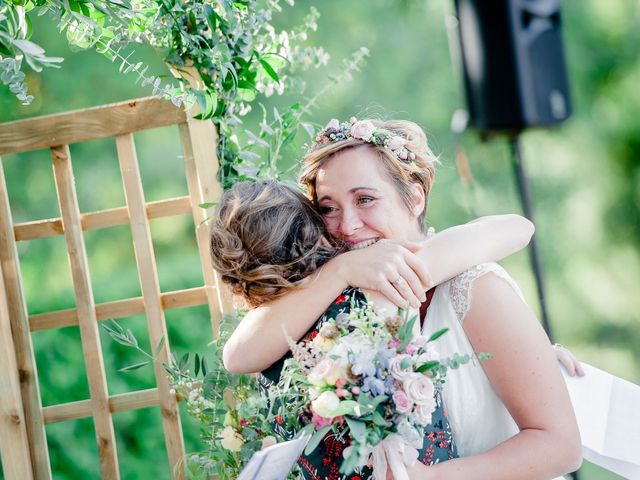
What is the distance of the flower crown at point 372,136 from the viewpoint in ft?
7.09

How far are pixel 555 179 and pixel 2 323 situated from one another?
5430mm

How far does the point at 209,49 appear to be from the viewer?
2420 mm

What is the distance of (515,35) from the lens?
3.67 m

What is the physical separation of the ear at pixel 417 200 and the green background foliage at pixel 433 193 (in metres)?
3.24

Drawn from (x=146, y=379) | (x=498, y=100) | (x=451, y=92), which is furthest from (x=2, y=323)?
(x=451, y=92)

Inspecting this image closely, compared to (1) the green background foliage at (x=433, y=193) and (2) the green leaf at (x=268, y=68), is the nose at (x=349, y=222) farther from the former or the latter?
(1) the green background foliage at (x=433, y=193)

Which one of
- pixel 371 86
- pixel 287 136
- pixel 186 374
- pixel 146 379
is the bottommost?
pixel 146 379

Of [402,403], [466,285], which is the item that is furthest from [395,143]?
[402,403]

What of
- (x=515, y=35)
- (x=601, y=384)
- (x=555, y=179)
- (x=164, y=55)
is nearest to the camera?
(x=601, y=384)

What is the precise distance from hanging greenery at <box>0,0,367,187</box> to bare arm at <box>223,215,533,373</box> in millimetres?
692

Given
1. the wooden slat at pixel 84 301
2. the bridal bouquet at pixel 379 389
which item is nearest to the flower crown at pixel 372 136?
the bridal bouquet at pixel 379 389

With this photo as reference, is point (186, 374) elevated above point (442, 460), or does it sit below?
above

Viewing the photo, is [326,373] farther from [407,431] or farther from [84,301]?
[84,301]

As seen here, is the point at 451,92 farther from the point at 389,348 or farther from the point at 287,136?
the point at 389,348
